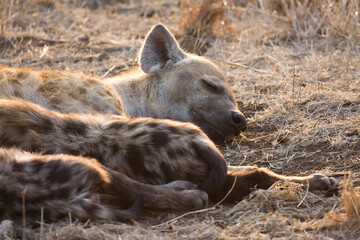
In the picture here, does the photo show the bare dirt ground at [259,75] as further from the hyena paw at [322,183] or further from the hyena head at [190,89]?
the hyena head at [190,89]

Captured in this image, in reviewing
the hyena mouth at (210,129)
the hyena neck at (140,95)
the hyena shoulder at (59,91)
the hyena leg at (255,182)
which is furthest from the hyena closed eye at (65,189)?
the hyena neck at (140,95)

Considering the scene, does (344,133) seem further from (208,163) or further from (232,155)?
(208,163)

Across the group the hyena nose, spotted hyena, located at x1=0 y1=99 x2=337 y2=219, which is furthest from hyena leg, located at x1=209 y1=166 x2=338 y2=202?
the hyena nose

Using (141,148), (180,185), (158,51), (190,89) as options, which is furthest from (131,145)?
(158,51)

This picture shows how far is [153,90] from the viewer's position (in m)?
3.83

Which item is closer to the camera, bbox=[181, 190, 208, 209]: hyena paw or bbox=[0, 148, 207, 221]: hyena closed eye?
bbox=[0, 148, 207, 221]: hyena closed eye

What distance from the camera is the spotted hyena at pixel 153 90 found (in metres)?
3.33

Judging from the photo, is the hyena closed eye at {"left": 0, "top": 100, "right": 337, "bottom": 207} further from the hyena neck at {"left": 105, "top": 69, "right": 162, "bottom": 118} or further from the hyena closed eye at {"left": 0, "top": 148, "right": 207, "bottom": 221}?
the hyena neck at {"left": 105, "top": 69, "right": 162, "bottom": 118}

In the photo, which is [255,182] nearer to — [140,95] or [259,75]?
[140,95]

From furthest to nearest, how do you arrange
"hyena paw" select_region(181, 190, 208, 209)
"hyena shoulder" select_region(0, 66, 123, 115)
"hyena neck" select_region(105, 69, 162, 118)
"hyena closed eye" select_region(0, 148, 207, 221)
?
"hyena neck" select_region(105, 69, 162, 118), "hyena shoulder" select_region(0, 66, 123, 115), "hyena paw" select_region(181, 190, 208, 209), "hyena closed eye" select_region(0, 148, 207, 221)

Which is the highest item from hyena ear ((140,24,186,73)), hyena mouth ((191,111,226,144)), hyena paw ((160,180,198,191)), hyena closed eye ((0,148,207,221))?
hyena ear ((140,24,186,73))

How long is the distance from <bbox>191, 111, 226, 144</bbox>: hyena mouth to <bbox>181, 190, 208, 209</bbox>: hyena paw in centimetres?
112

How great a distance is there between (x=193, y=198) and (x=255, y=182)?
36 cm

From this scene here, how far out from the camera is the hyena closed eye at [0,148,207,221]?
7.33 feet
